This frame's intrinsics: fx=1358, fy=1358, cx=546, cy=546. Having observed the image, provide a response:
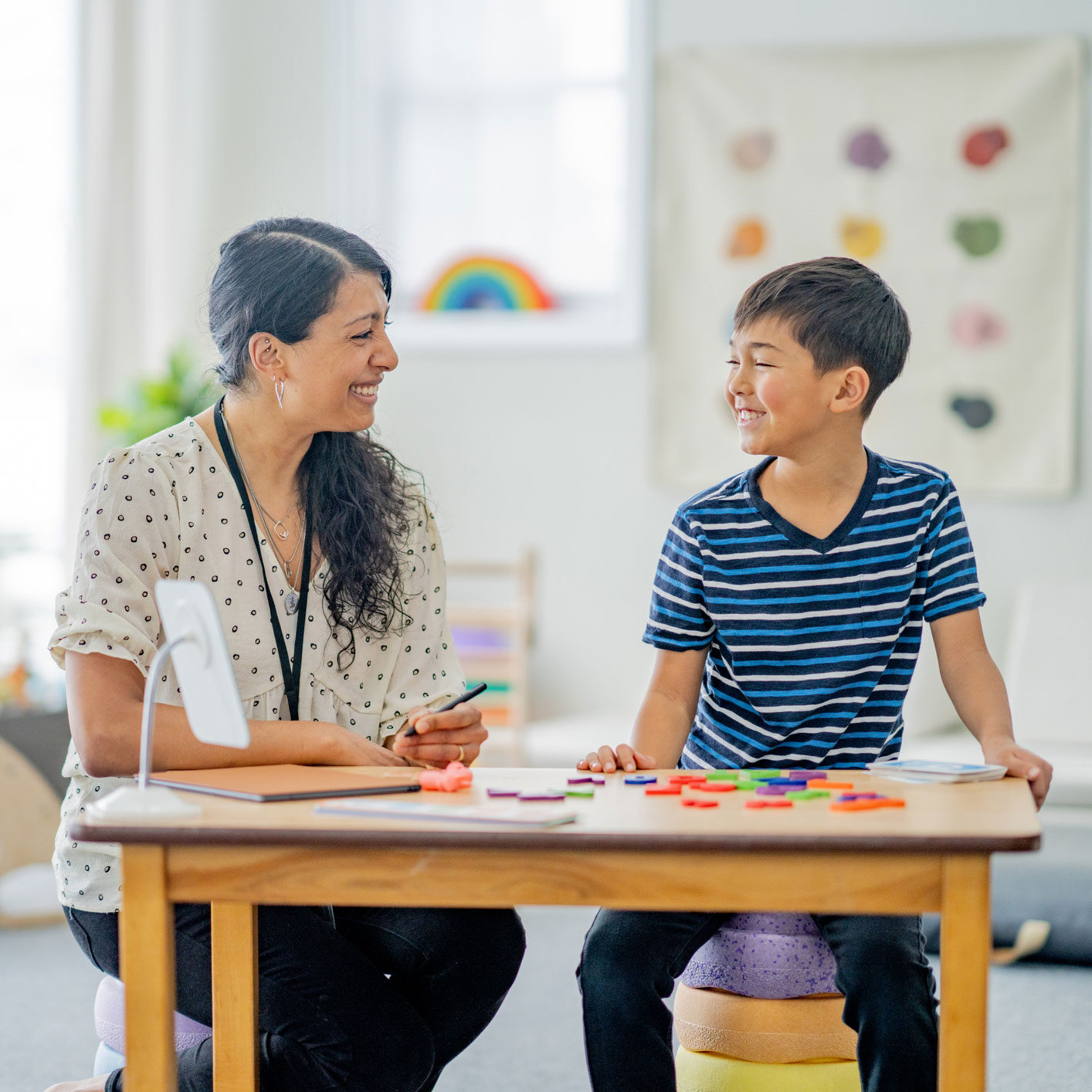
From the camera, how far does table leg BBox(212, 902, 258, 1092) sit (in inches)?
53.0

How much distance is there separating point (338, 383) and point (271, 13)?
286 cm

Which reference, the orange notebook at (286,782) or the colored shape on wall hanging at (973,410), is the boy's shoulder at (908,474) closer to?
the orange notebook at (286,782)

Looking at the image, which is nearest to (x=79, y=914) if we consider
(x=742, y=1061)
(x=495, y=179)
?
(x=742, y=1061)

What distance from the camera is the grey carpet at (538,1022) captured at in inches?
82.7

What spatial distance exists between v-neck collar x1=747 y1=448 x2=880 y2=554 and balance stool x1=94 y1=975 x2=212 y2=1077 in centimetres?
87

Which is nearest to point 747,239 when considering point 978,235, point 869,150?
point 869,150

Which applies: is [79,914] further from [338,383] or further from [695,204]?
[695,204]

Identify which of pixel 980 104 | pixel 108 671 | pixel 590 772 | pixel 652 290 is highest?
pixel 980 104

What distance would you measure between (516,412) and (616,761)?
8.66 ft

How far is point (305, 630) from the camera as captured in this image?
1582mm

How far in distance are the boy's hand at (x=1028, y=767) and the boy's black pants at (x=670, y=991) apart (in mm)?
190

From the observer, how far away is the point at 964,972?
1.11m

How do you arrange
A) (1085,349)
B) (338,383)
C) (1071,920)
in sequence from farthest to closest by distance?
(1085,349) < (1071,920) < (338,383)

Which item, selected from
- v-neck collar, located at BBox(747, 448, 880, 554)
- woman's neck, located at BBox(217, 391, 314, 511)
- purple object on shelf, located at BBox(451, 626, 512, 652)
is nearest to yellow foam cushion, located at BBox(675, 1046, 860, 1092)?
v-neck collar, located at BBox(747, 448, 880, 554)
